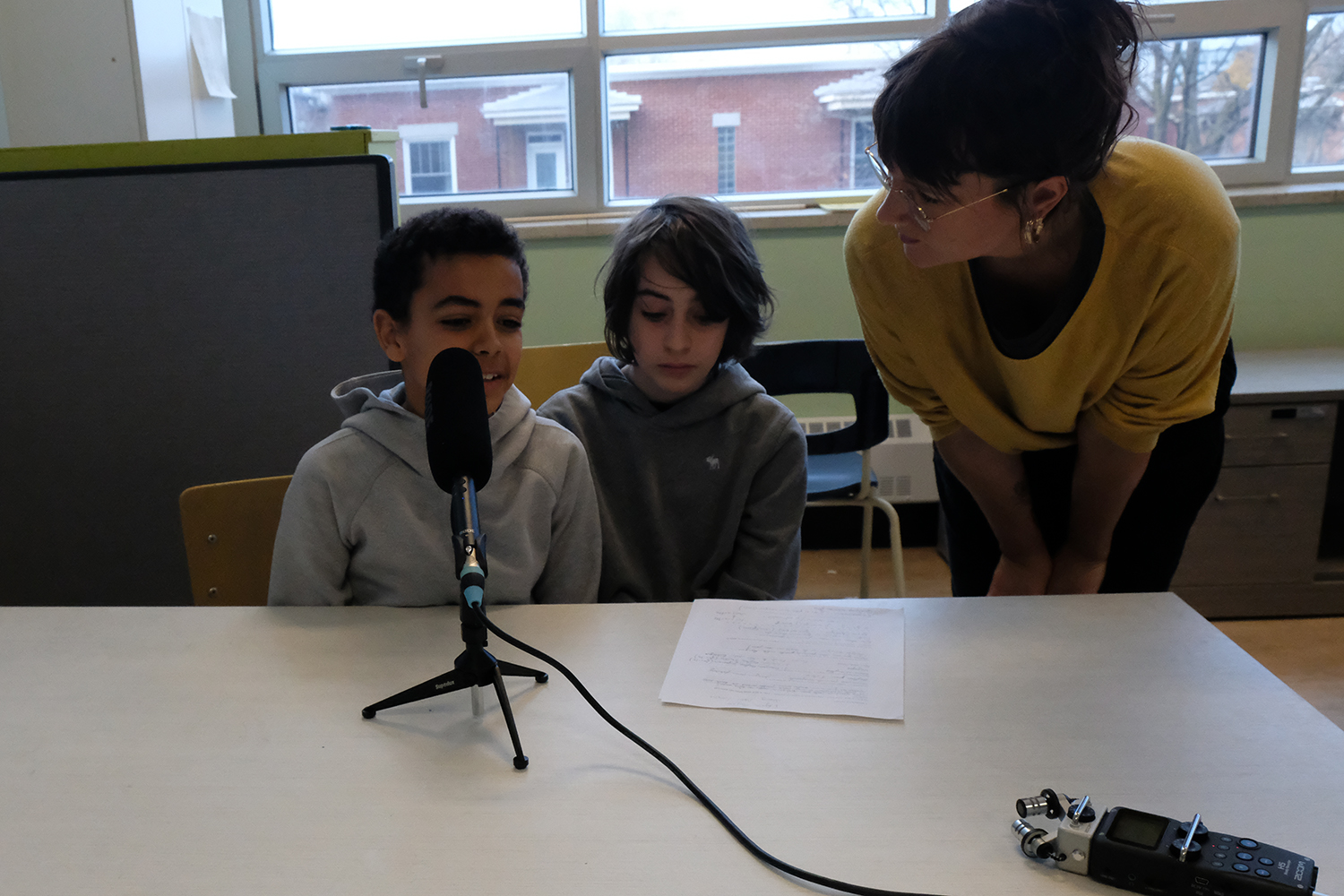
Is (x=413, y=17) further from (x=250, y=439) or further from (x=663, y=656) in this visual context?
(x=663, y=656)

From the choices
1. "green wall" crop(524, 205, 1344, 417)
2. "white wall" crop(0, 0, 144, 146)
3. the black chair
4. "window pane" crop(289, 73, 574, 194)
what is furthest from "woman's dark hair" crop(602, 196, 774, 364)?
"window pane" crop(289, 73, 574, 194)

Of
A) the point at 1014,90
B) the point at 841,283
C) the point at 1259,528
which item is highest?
the point at 1014,90

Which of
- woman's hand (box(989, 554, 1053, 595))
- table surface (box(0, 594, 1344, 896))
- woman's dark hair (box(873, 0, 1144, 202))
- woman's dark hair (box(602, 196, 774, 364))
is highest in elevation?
woman's dark hair (box(873, 0, 1144, 202))

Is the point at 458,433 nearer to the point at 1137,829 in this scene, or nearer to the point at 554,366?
the point at 1137,829

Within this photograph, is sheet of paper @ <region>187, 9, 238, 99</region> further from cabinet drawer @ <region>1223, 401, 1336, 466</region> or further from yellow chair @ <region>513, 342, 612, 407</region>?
cabinet drawer @ <region>1223, 401, 1336, 466</region>

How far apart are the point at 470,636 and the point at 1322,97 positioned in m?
3.05

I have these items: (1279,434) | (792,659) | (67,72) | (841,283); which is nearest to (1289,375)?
(1279,434)

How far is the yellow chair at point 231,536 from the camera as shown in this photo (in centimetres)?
114

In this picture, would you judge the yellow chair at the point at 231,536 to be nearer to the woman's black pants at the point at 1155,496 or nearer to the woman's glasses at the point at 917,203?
the woman's glasses at the point at 917,203

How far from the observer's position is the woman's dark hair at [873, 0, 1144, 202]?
33.1 inches

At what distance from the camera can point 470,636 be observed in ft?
2.38

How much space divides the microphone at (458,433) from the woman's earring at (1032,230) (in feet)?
1.90

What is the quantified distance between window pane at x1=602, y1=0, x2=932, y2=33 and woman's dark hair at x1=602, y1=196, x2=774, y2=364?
155cm

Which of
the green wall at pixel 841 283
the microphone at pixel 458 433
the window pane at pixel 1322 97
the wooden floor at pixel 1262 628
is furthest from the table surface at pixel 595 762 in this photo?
the window pane at pixel 1322 97
